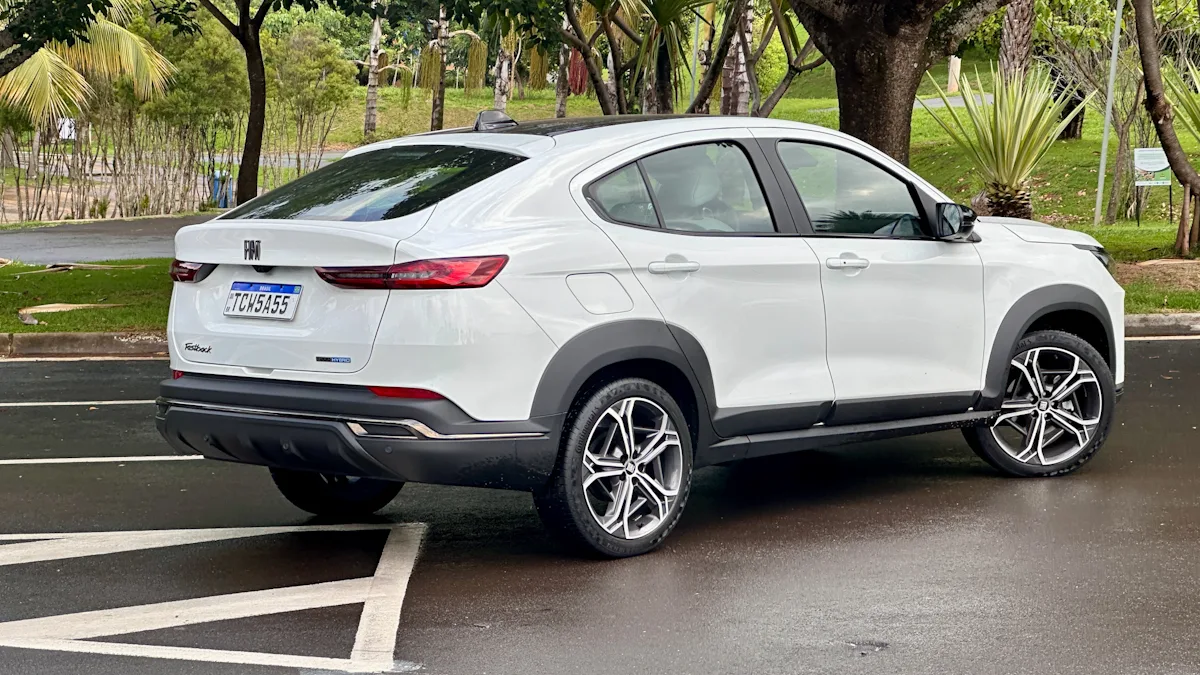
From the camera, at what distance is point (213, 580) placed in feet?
18.4

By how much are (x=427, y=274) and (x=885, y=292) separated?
227 cm

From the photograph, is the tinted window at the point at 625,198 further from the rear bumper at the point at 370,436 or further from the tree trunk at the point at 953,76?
the tree trunk at the point at 953,76

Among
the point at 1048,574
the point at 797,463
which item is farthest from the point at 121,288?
the point at 1048,574

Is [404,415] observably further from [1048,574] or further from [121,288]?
[121,288]

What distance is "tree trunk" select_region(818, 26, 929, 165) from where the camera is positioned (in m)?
13.1

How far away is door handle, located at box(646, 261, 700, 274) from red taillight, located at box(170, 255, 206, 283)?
5.70ft

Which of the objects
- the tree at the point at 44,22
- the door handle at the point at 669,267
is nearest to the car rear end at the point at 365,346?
the door handle at the point at 669,267

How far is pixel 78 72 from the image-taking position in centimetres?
2969

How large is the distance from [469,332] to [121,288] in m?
11.3

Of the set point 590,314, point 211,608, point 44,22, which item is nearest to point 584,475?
point 590,314

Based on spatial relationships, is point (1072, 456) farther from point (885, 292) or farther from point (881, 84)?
point (881, 84)

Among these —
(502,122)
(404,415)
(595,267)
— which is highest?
(502,122)

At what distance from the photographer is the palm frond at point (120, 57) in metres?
28.1

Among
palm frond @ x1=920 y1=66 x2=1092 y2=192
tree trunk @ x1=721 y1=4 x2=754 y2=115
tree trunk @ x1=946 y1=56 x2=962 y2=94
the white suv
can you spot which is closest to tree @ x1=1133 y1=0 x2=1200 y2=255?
palm frond @ x1=920 y1=66 x2=1092 y2=192
